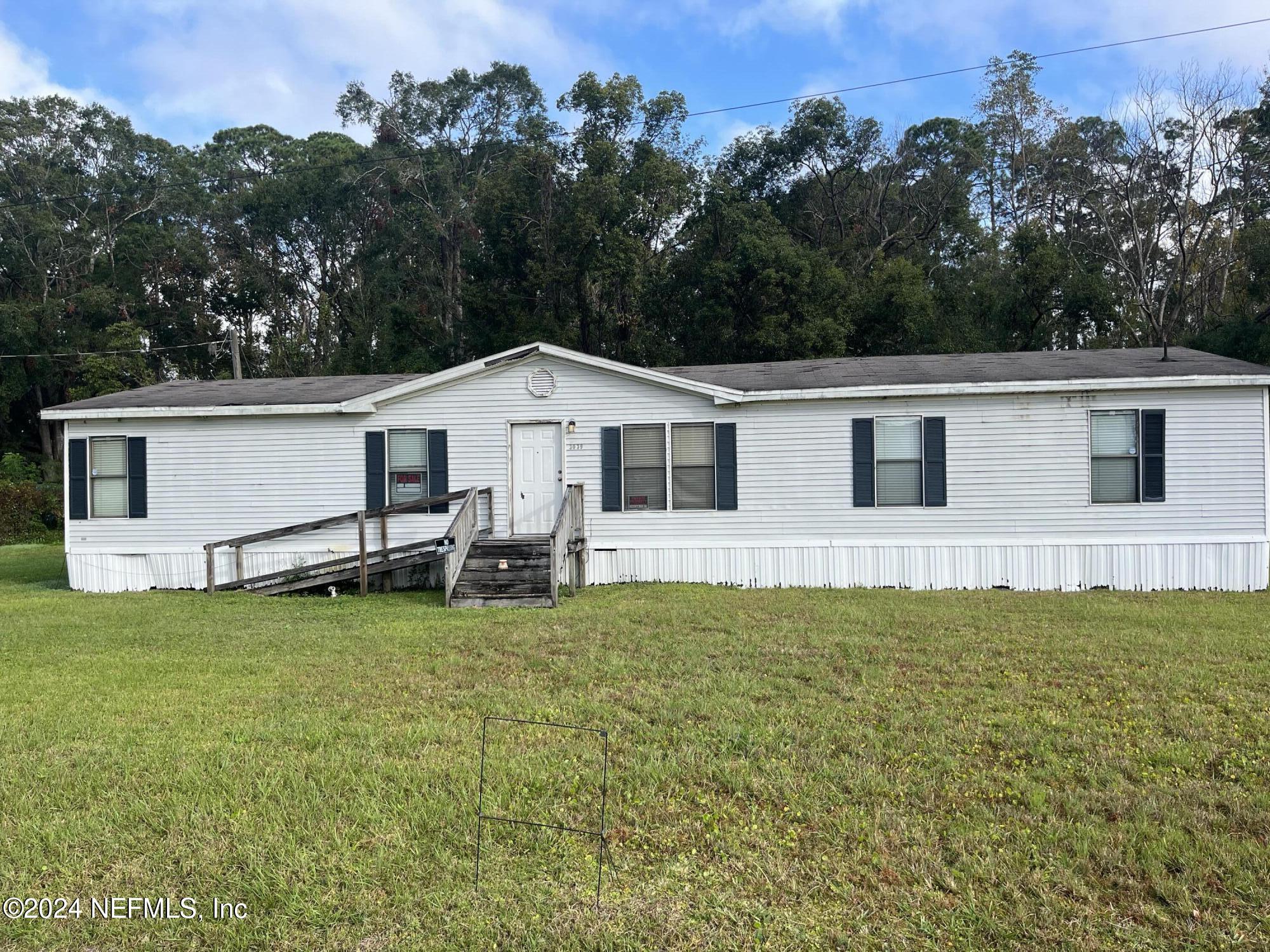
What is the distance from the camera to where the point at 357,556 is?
44.6 feet

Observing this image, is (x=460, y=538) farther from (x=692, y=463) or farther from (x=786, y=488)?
(x=786, y=488)

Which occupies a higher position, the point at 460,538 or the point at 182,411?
the point at 182,411

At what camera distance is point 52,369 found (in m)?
34.4

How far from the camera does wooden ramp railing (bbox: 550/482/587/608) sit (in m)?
11.7

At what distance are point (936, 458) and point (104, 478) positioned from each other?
503 inches

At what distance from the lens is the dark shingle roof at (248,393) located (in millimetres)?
14164

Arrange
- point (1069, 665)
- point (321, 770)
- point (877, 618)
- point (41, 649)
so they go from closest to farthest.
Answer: point (321, 770), point (1069, 665), point (41, 649), point (877, 618)

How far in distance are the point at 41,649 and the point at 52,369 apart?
101 feet

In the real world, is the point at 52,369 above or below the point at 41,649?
above

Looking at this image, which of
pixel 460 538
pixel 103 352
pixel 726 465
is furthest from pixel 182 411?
pixel 103 352

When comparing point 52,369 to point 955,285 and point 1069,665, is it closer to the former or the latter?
point 955,285

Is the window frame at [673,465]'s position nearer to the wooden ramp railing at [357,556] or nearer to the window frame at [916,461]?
the window frame at [916,461]

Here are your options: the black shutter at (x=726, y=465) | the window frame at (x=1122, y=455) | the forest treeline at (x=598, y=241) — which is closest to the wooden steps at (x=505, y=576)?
the black shutter at (x=726, y=465)

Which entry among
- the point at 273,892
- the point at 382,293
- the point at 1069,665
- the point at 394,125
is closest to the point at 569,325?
the point at 382,293
